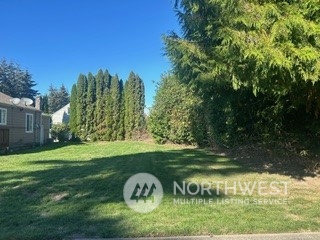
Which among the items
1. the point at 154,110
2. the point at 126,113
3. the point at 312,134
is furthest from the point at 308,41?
the point at 126,113

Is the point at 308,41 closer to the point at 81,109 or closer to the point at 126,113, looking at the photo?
the point at 126,113

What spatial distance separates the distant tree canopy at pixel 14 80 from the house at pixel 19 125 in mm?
31887

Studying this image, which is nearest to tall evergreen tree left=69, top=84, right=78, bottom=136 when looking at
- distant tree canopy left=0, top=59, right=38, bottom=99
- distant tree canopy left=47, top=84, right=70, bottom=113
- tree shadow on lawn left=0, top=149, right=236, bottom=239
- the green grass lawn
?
tree shadow on lawn left=0, top=149, right=236, bottom=239

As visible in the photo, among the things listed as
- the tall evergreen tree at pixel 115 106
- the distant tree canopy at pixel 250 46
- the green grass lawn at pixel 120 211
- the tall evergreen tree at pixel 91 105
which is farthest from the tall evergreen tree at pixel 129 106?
the green grass lawn at pixel 120 211

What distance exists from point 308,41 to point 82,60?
88.5 ft

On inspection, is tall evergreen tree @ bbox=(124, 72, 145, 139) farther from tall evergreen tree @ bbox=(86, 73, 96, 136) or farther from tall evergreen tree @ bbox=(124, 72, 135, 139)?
tall evergreen tree @ bbox=(86, 73, 96, 136)

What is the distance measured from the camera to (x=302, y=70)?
19.1 feet

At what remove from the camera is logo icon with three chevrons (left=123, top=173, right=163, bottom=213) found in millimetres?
5902

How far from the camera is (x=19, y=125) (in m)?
22.5

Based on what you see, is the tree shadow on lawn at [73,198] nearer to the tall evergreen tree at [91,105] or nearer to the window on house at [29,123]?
the window on house at [29,123]

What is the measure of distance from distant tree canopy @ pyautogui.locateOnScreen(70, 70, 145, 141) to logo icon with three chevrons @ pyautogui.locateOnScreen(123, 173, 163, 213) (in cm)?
2012

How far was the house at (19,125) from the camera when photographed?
66.4 feet

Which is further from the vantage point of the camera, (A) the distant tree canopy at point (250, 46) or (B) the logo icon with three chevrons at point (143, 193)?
(B) the logo icon with three chevrons at point (143, 193)

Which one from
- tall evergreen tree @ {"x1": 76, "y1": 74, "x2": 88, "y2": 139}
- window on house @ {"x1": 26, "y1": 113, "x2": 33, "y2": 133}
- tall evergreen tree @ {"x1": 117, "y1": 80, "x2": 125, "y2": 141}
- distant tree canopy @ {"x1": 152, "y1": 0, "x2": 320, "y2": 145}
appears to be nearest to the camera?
distant tree canopy @ {"x1": 152, "y1": 0, "x2": 320, "y2": 145}
